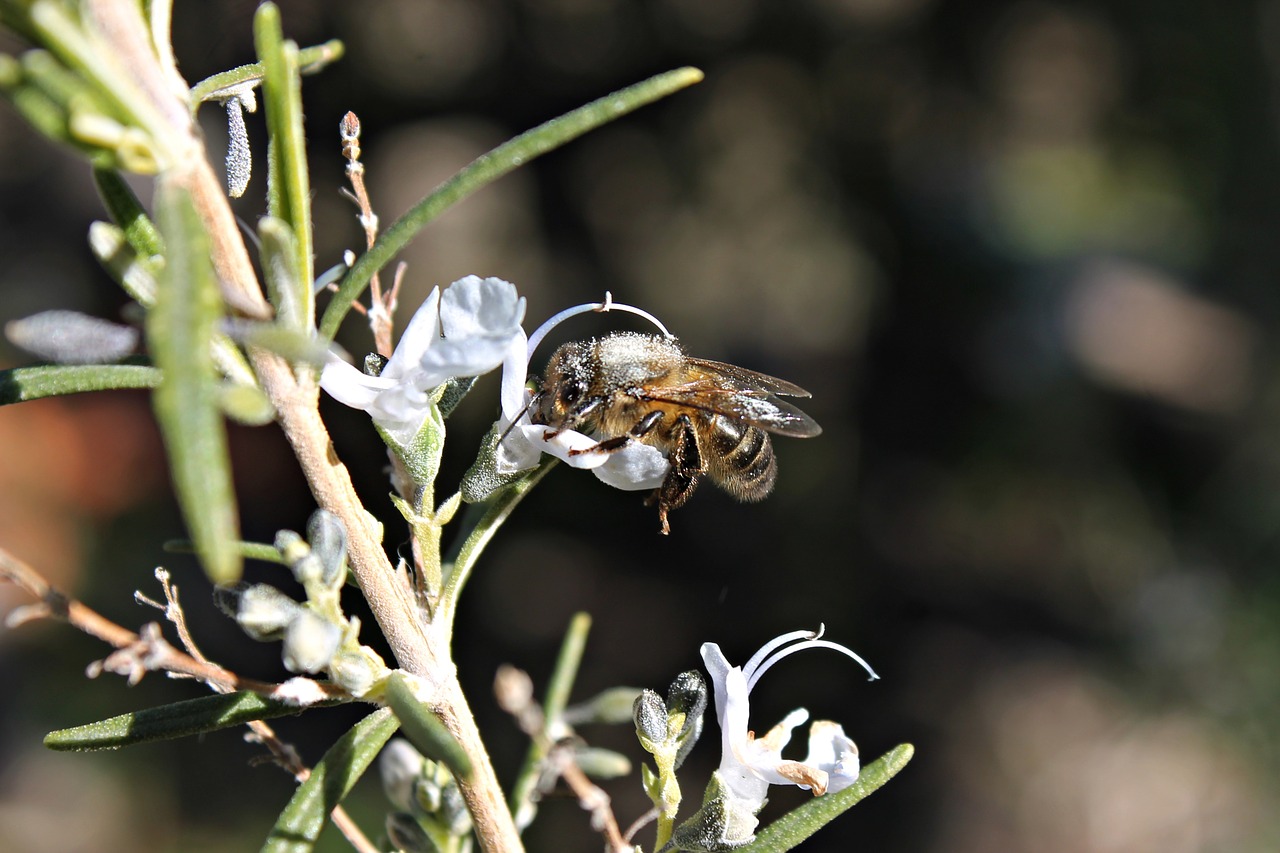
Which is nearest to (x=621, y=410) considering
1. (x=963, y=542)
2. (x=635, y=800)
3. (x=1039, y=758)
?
(x=635, y=800)

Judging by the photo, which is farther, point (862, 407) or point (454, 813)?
point (862, 407)

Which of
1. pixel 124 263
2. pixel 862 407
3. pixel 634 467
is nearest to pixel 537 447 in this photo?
pixel 634 467

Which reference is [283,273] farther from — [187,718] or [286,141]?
[187,718]

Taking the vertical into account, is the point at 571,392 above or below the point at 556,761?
above

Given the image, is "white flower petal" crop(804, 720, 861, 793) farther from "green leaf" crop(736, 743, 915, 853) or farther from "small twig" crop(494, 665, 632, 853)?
"small twig" crop(494, 665, 632, 853)

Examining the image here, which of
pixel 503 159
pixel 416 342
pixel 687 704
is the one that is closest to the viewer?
pixel 503 159

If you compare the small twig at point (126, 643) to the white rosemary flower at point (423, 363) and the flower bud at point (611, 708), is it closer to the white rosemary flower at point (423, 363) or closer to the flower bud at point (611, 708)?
the white rosemary flower at point (423, 363)

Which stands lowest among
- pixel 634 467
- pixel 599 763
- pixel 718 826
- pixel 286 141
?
pixel 599 763
